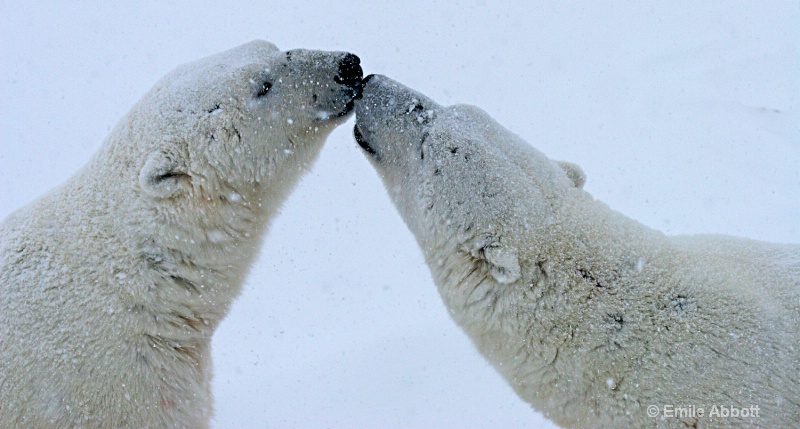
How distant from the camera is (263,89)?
9.34ft

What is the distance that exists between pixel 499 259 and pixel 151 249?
1.48 m

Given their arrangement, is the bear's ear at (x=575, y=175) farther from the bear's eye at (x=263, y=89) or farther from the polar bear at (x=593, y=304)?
the bear's eye at (x=263, y=89)

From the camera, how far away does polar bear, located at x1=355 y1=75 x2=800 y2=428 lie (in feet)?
7.20

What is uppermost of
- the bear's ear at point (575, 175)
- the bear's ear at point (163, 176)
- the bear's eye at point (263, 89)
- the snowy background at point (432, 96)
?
the bear's eye at point (263, 89)

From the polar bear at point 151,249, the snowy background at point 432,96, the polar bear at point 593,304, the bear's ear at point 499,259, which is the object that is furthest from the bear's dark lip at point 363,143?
the snowy background at point 432,96

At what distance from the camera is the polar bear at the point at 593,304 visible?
2.19m

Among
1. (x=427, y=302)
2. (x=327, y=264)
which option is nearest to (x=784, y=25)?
(x=427, y=302)

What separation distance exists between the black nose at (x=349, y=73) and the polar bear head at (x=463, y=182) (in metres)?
0.23

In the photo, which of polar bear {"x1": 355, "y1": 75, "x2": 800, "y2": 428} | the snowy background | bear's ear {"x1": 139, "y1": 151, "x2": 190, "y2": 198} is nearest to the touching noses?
polar bear {"x1": 355, "y1": 75, "x2": 800, "y2": 428}

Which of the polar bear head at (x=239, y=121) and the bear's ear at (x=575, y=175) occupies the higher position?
the polar bear head at (x=239, y=121)

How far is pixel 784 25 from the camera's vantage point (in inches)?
270

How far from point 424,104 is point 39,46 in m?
6.51

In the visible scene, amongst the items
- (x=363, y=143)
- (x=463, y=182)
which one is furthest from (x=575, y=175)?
(x=363, y=143)

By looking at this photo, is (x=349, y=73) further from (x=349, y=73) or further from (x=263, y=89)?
(x=263, y=89)
